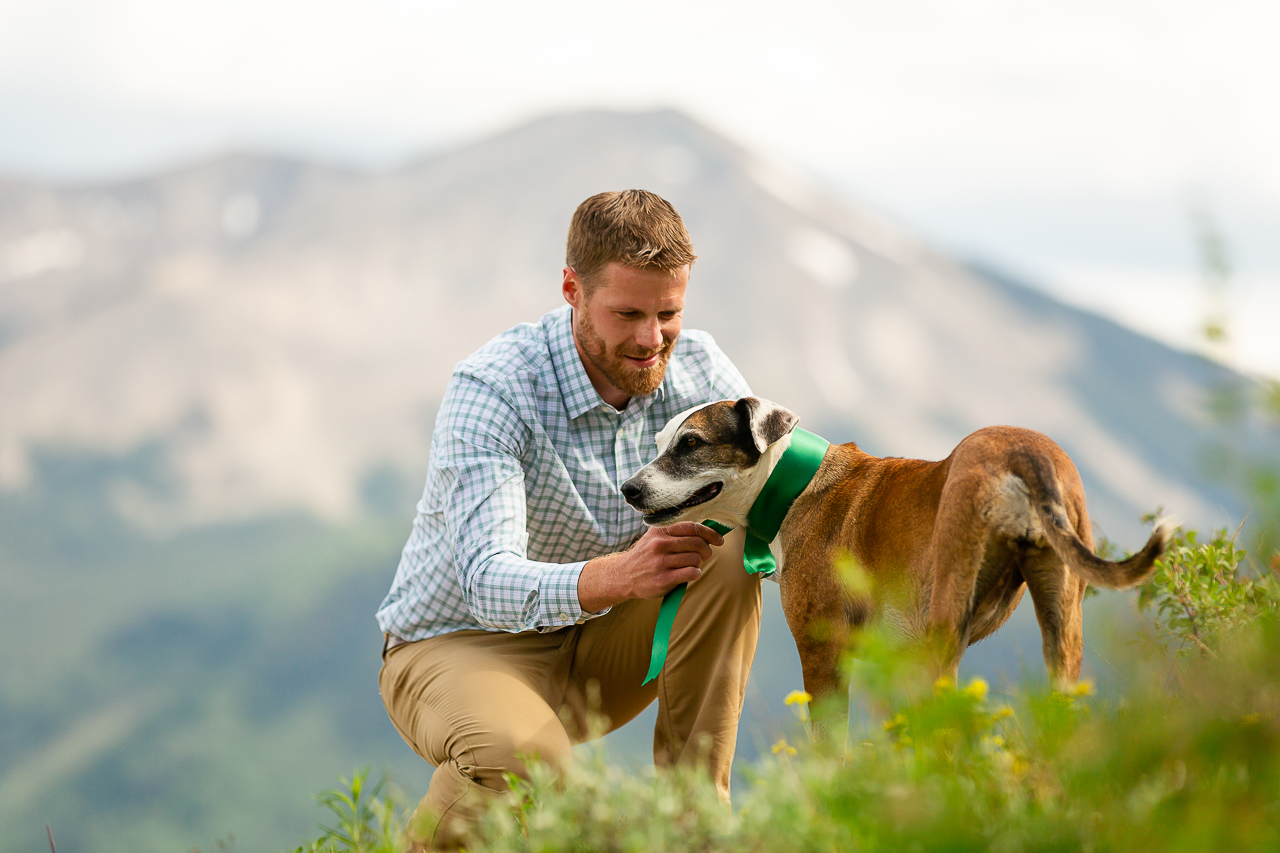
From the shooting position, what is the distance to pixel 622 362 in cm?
351

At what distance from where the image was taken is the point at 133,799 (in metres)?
65.2

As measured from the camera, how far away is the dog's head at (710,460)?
3.37m

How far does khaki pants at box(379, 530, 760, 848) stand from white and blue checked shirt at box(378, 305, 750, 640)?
179mm

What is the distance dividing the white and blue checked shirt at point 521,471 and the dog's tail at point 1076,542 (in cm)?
147

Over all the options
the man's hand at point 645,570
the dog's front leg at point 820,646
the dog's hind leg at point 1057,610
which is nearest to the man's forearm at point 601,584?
the man's hand at point 645,570

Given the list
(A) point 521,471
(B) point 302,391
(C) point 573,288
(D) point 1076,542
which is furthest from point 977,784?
(B) point 302,391

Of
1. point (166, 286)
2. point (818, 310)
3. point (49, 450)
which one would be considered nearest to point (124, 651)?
point (49, 450)

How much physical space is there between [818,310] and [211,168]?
67.7 m

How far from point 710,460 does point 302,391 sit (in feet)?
303

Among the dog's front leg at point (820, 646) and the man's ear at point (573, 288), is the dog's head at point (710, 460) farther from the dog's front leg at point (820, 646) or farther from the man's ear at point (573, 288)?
the man's ear at point (573, 288)

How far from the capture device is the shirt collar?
142 inches

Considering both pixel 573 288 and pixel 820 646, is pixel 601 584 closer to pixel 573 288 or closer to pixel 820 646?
pixel 820 646

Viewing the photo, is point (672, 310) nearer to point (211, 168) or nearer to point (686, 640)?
point (686, 640)

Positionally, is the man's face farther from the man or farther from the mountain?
the mountain
